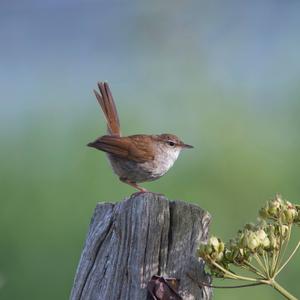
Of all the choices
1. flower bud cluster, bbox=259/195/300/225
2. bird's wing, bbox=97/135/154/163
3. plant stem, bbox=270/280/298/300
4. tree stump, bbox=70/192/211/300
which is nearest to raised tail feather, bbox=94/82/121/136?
bird's wing, bbox=97/135/154/163

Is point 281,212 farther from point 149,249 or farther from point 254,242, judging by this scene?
point 149,249

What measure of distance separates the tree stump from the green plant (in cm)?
13

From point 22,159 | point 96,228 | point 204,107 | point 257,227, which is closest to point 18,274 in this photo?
point 22,159

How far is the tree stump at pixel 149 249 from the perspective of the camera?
3039 millimetres

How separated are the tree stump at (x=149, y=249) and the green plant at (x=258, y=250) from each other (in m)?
0.13

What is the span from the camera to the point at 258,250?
113 inches

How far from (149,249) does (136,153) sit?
2.23 metres

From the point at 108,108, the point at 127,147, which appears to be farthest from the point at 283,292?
the point at 108,108

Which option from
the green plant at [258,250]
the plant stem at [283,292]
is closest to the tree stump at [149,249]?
the green plant at [258,250]

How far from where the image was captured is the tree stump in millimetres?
3039

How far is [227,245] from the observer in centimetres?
293

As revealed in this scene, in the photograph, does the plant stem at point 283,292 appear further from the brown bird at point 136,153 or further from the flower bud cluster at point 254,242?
the brown bird at point 136,153

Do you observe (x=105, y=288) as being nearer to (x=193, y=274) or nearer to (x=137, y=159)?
(x=193, y=274)

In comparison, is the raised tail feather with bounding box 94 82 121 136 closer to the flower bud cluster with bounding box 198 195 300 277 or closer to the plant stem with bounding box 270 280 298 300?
the flower bud cluster with bounding box 198 195 300 277
